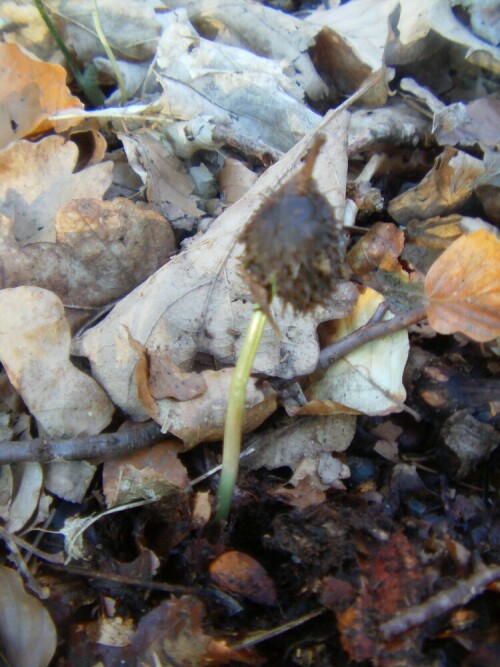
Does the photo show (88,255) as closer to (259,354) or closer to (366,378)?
(259,354)

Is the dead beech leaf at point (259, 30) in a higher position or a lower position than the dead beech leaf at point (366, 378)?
higher

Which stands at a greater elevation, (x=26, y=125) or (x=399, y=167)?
(x=26, y=125)

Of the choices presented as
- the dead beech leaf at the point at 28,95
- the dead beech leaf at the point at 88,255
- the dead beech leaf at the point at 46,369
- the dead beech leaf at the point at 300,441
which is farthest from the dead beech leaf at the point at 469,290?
the dead beech leaf at the point at 28,95

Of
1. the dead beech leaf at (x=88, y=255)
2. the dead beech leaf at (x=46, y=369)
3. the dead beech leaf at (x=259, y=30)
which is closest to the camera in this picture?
the dead beech leaf at (x=46, y=369)

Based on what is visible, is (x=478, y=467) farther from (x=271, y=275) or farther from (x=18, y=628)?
(x=18, y=628)

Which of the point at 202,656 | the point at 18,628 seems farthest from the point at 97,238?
the point at 202,656

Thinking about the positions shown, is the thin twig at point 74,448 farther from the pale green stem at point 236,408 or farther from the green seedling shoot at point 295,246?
the green seedling shoot at point 295,246
